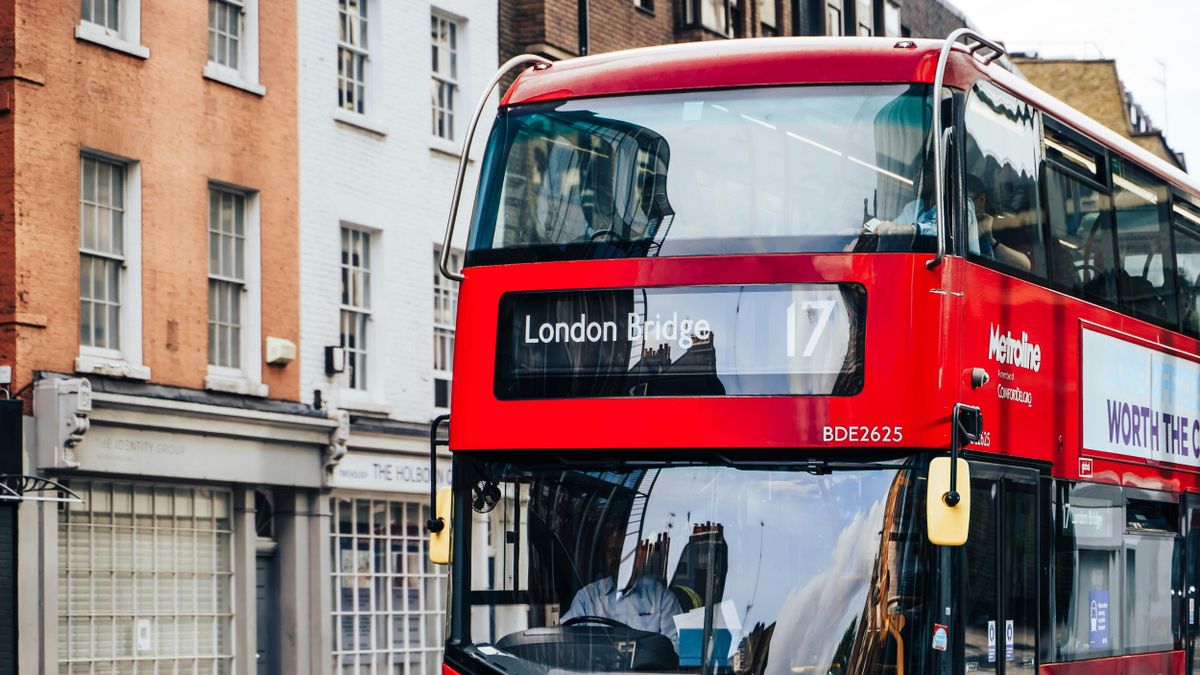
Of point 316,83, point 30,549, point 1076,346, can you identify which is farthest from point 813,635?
point 316,83

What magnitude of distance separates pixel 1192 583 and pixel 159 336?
9.96 meters

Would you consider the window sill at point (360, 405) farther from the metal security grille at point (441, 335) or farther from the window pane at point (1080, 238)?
the window pane at point (1080, 238)

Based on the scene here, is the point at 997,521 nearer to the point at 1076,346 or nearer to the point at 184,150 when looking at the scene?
the point at 1076,346

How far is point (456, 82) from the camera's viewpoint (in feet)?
78.8

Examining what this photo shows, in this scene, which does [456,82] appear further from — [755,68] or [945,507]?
[945,507]

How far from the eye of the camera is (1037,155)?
11617 millimetres

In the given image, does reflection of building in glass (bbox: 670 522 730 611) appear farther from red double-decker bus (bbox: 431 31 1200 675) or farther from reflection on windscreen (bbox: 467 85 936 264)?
reflection on windscreen (bbox: 467 85 936 264)

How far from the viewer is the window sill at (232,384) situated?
19.4m

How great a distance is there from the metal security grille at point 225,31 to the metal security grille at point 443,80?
140 inches

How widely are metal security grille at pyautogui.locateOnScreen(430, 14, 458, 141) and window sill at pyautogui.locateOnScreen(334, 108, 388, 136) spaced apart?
136 centimetres

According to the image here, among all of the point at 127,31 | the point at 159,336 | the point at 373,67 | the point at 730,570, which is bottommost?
the point at 730,570

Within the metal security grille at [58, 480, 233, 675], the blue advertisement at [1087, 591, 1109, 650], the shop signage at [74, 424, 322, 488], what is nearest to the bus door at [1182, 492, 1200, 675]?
the blue advertisement at [1087, 591, 1109, 650]

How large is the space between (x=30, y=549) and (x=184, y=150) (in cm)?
441

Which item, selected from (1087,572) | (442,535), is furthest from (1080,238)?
(442,535)
